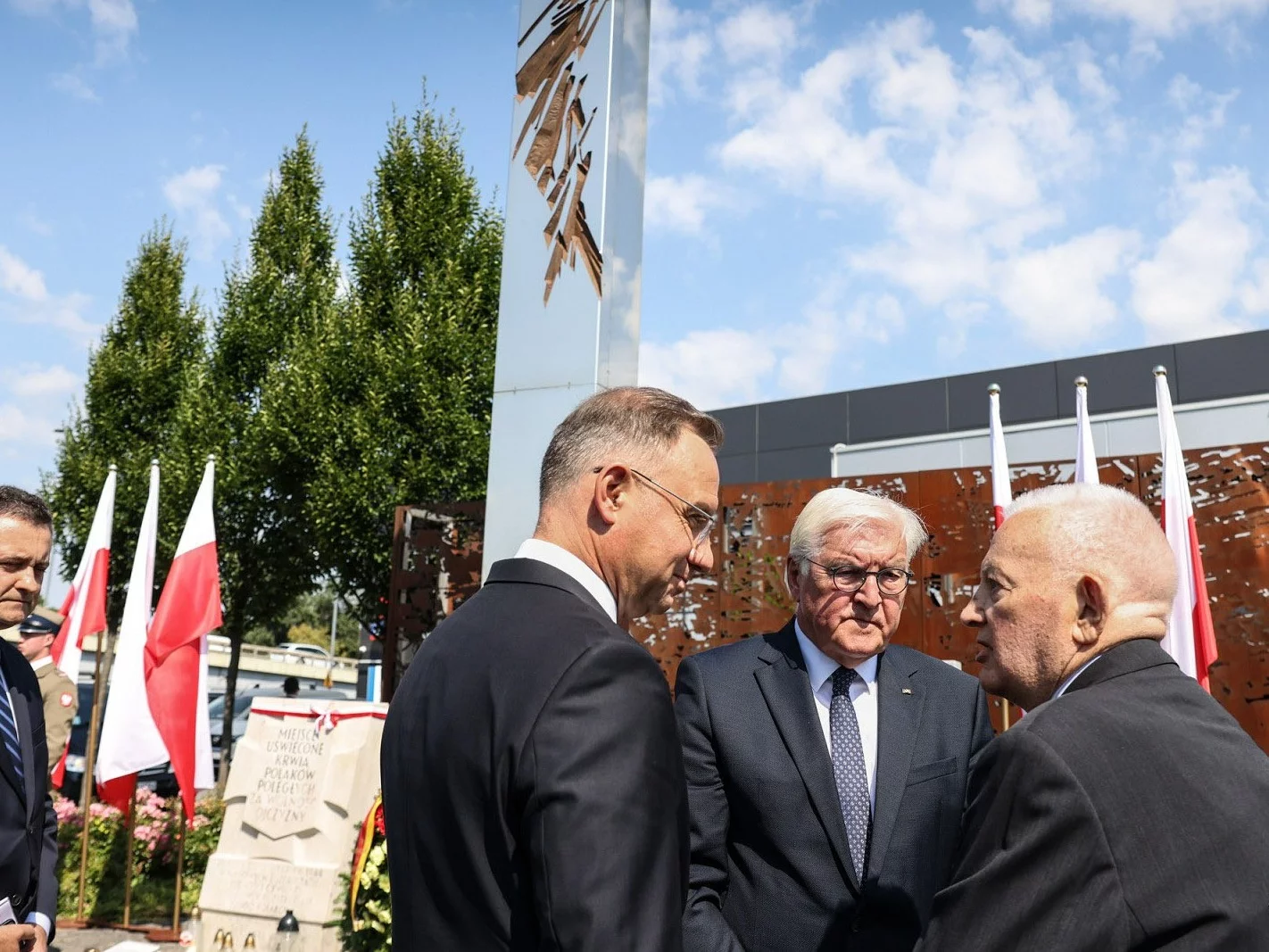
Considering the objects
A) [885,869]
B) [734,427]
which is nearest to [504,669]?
[885,869]

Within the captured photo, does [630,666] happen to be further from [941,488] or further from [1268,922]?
[941,488]

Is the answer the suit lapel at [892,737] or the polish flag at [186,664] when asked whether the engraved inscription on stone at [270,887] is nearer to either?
→ the polish flag at [186,664]

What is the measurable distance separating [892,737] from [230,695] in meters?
15.2

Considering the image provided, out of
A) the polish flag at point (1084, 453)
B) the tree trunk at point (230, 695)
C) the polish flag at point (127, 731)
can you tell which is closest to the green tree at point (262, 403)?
the tree trunk at point (230, 695)

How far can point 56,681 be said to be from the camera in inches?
305

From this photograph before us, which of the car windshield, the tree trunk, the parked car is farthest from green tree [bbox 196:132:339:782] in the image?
the parked car

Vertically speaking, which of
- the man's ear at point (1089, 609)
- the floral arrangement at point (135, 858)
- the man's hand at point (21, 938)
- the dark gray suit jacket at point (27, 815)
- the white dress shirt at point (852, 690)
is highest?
the man's ear at point (1089, 609)

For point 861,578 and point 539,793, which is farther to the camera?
point 861,578

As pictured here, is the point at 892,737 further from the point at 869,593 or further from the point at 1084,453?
the point at 1084,453

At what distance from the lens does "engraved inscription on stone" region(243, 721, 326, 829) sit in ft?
21.7

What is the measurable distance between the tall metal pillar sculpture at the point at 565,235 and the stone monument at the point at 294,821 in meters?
1.59

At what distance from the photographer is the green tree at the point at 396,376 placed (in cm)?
1552

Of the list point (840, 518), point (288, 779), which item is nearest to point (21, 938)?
point (840, 518)

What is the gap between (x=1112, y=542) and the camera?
5.87 feet
